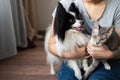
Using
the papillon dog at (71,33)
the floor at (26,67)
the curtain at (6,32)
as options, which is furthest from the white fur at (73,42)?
the curtain at (6,32)

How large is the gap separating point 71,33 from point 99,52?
0.19 meters

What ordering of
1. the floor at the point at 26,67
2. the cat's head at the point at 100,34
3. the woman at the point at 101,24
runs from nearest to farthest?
the cat's head at the point at 100,34
the woman at the point at 101,24
the floor at the point at 26,67

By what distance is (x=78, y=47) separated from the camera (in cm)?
142

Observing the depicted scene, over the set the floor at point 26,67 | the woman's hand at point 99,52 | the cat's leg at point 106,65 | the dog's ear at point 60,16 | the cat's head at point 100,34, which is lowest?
the floor at point 26,67

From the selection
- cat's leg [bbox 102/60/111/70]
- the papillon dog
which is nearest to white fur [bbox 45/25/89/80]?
the papillon dog

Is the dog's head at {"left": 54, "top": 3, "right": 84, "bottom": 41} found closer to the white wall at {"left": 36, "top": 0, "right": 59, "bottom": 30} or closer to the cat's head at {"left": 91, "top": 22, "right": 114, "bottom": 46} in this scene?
the cat's head at {"left": 91, "top": 22, "right": 114, "bottom": 46}

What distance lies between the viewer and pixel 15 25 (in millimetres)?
2744

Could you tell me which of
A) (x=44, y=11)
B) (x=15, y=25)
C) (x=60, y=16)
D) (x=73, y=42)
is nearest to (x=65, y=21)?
(x=60, y=16)

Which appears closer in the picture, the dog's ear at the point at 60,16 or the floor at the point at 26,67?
the dog's ear at the point at 60,16

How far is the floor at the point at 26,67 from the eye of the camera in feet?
7.41

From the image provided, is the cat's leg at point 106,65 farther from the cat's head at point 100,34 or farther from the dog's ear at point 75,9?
the dog's ear at point 75,9

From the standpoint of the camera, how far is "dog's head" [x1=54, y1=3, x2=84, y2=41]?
127cm

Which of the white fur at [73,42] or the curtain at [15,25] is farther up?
the white fur at [73,42]

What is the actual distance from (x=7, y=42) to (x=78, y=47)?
1.33m
